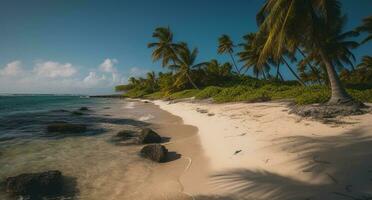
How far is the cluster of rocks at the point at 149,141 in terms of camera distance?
20.1ft

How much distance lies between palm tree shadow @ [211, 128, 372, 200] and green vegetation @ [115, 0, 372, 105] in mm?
6052

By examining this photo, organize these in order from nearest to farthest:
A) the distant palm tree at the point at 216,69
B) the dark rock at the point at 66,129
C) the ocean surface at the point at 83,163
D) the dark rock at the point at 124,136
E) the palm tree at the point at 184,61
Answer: the ocean surface at the point at 83,163, the dark rock at the point at 124,136, the dark rock at the point at 66,129, the palm tree at the point at 184,61, the distant palm tree at the point at 216,69

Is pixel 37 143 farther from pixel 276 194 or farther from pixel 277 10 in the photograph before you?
pixel 277 10

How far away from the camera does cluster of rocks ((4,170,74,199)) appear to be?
4.31 meters

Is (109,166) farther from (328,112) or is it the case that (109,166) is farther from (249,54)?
(249,54)

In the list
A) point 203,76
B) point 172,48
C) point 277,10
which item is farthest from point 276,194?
point 203,76

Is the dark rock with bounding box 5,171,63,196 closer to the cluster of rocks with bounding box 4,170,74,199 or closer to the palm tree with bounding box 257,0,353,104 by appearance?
the cluster of rocks with bounding box 4,170,74,199

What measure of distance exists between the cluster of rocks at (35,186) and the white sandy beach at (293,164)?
9.05ft

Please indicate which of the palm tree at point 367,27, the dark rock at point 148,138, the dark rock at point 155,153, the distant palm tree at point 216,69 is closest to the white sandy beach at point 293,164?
the dark rock at point 155,153

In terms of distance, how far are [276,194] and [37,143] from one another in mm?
8768

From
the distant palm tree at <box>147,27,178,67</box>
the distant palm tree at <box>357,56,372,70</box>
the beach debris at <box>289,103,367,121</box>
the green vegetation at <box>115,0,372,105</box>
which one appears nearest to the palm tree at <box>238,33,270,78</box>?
the green vegetation at <box>115,0,372,105</box>

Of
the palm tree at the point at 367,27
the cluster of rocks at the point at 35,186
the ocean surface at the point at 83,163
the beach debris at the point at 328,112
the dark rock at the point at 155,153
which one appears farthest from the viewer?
the palm tree at the point at 367,27

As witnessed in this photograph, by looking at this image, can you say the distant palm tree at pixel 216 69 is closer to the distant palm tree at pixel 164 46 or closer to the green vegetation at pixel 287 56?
the green vegetation at pixel 287 56

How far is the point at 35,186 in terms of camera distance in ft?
14.6
